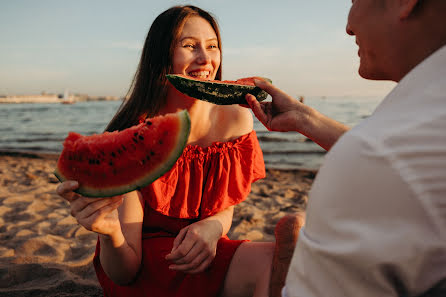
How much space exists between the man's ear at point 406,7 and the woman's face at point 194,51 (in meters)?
1.68

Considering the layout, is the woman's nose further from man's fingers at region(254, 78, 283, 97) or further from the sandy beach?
the sandy beach

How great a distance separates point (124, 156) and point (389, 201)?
4.25 feet

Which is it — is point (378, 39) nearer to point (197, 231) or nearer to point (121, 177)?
point (121, 177)

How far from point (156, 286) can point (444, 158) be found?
76.2 inches

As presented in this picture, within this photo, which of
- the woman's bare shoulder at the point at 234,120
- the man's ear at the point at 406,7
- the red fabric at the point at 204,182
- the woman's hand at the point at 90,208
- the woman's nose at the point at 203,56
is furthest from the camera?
the woman's bare shoulder at the point at 234,120

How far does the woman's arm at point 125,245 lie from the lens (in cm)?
189

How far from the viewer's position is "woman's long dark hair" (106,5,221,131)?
2.48 metres

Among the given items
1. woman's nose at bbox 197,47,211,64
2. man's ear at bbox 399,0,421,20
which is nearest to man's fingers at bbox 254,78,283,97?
woman's nose at bbox 197,47,211,64

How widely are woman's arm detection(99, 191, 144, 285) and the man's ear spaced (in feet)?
5.46

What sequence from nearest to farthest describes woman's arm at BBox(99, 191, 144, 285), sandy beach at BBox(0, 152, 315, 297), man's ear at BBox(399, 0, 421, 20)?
man's ear at BBox(399, 0, 421, 20) → woman's arm at BBox(99, 191, 144, 285) → sandy beach at BBox(0, 152, 315, 297)

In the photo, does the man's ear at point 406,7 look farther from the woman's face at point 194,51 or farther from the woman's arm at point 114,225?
the woman's face at point 194,51

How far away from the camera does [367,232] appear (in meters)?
0.72

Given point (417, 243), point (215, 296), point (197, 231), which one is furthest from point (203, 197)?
point (417, 243)

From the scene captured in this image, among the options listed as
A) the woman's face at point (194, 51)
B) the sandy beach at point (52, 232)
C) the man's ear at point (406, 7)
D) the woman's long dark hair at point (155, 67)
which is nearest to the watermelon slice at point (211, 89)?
the woman's face at point (194, 51)
